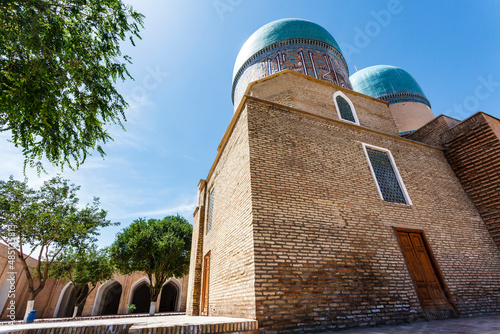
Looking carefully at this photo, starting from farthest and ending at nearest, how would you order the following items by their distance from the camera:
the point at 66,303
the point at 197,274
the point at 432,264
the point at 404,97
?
the point at 66,303, the point at 404,97, the point at 197,274, the point at 432,264

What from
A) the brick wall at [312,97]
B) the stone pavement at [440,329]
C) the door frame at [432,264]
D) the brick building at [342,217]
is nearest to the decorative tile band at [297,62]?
the brick wall at [312,97]

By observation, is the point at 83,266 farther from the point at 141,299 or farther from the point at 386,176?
the point at 386,176

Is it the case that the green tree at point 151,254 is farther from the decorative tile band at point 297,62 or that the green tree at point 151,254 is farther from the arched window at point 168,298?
the decorative tile band at point 297,62

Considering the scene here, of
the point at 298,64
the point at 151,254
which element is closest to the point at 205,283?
the point at 298,64

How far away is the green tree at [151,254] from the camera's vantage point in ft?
50.1

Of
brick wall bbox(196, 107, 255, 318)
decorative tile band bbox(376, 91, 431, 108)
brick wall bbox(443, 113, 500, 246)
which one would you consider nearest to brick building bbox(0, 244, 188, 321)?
brick wall bbox(196, 107, 255, 318)

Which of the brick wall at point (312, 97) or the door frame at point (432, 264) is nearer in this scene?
the door frame at point (432, 264)

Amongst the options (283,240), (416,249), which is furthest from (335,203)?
(416,249)

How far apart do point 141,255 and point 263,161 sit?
1396 centimetres

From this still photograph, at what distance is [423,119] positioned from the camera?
42.3 feet

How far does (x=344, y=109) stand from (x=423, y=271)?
18.0 ft

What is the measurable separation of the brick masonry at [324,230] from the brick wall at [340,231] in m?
0.02

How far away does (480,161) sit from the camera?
7168mm

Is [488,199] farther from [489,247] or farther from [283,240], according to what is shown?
[283,240]
